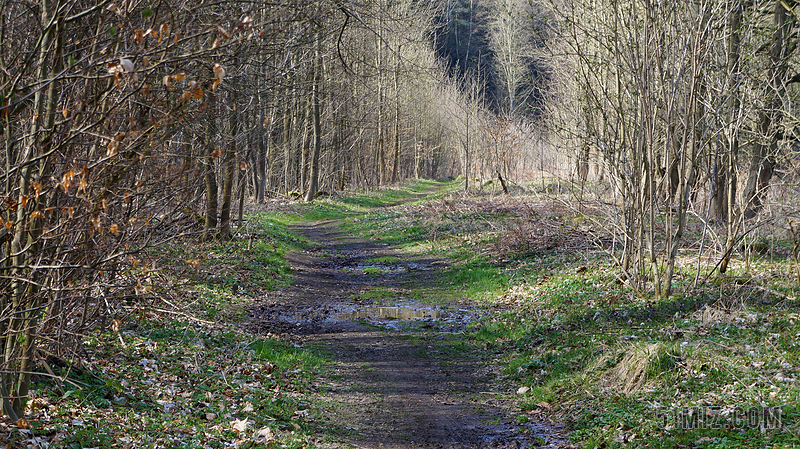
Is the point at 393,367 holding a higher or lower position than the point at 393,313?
lower

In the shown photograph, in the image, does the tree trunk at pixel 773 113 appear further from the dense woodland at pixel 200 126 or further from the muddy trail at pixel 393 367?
the muddy trail at pixel 393 367

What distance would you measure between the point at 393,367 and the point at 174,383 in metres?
2.63

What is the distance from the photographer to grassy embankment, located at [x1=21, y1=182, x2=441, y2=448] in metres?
4.78

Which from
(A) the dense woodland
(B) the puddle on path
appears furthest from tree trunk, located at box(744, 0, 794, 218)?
(B) the puddle on path

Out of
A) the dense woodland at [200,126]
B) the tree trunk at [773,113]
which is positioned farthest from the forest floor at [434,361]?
the tree trunk at [773,113]

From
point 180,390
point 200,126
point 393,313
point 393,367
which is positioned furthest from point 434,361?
point 200,126

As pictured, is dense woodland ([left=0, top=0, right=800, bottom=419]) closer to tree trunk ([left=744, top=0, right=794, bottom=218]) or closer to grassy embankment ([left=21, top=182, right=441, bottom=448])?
tree trunk ([left=744, top=0, right=794, bottom=218])

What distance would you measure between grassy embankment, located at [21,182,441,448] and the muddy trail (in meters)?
0.38

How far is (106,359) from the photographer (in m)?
6.15

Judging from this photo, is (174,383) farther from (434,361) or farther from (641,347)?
(641,347)

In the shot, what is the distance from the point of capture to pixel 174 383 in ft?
20.2

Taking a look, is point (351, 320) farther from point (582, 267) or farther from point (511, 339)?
point (582, 267)

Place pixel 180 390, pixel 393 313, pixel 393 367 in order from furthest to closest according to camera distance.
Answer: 1. pixel 393 313
2. pixel 393 367
3. pixel 180 390

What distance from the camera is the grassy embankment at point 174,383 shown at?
4777mm
